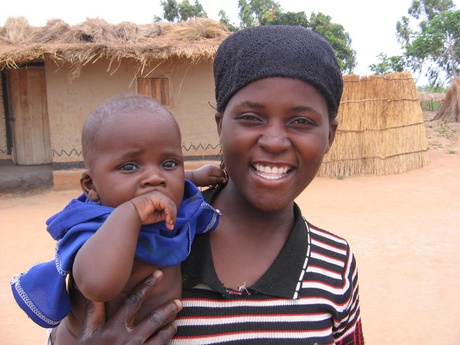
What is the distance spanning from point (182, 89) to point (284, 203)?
8320mm

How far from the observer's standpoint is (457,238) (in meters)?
5.87

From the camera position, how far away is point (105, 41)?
8406 mm

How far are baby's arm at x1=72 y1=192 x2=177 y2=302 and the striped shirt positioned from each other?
238 mm

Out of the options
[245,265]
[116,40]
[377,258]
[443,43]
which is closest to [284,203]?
[245,265]

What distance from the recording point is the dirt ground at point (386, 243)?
378 cm

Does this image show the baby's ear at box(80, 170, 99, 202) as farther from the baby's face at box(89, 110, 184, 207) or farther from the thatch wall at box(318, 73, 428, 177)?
the thatch wall at box(318, 73, 428, 177)

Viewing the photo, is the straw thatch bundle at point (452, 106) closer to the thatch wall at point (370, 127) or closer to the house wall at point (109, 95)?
the thatch wall at point (370, 127)

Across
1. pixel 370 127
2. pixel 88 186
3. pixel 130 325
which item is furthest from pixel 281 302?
pixel 370 127

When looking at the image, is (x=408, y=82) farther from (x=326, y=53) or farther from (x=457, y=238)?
(x=326, y=53)

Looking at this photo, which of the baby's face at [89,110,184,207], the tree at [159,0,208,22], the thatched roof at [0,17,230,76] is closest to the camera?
the baby's face at [89,110,184,207]

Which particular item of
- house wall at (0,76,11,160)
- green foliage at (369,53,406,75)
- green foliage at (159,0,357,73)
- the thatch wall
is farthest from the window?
green foliage at (369,53,406,75)

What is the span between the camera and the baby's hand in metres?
1.26

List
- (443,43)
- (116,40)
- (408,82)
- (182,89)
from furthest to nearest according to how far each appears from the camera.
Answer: (443,43) → (408,82) → (182,89) → (116,40)

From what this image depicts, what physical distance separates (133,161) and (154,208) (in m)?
0.21
